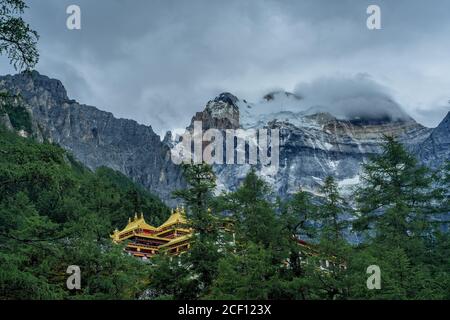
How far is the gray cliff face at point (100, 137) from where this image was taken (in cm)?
16925

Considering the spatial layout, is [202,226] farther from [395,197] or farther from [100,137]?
[100,137]

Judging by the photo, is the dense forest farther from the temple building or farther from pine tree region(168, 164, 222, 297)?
the temple building

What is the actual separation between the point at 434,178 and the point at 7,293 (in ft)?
64.8

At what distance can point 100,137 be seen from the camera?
188875 mm

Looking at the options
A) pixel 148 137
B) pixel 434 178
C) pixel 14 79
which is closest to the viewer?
pixel 434 178

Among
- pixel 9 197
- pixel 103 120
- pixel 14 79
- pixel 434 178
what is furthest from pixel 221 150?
pixel 9 197

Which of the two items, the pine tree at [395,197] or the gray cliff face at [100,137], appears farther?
the gray cliff face at [100,137]

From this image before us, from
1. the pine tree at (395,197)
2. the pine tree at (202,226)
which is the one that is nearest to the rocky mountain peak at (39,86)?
the pine tree at (395,197)

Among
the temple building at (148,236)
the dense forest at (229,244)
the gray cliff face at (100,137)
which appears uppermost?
the gray cliff face at (100,137)

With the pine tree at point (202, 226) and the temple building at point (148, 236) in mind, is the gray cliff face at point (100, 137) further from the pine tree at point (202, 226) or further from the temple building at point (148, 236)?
the pine tree at point (202, 226)

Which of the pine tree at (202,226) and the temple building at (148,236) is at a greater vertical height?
the temple building at (148,236)

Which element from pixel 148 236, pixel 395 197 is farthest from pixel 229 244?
pixel 148 236

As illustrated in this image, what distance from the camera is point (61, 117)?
17488 cm
